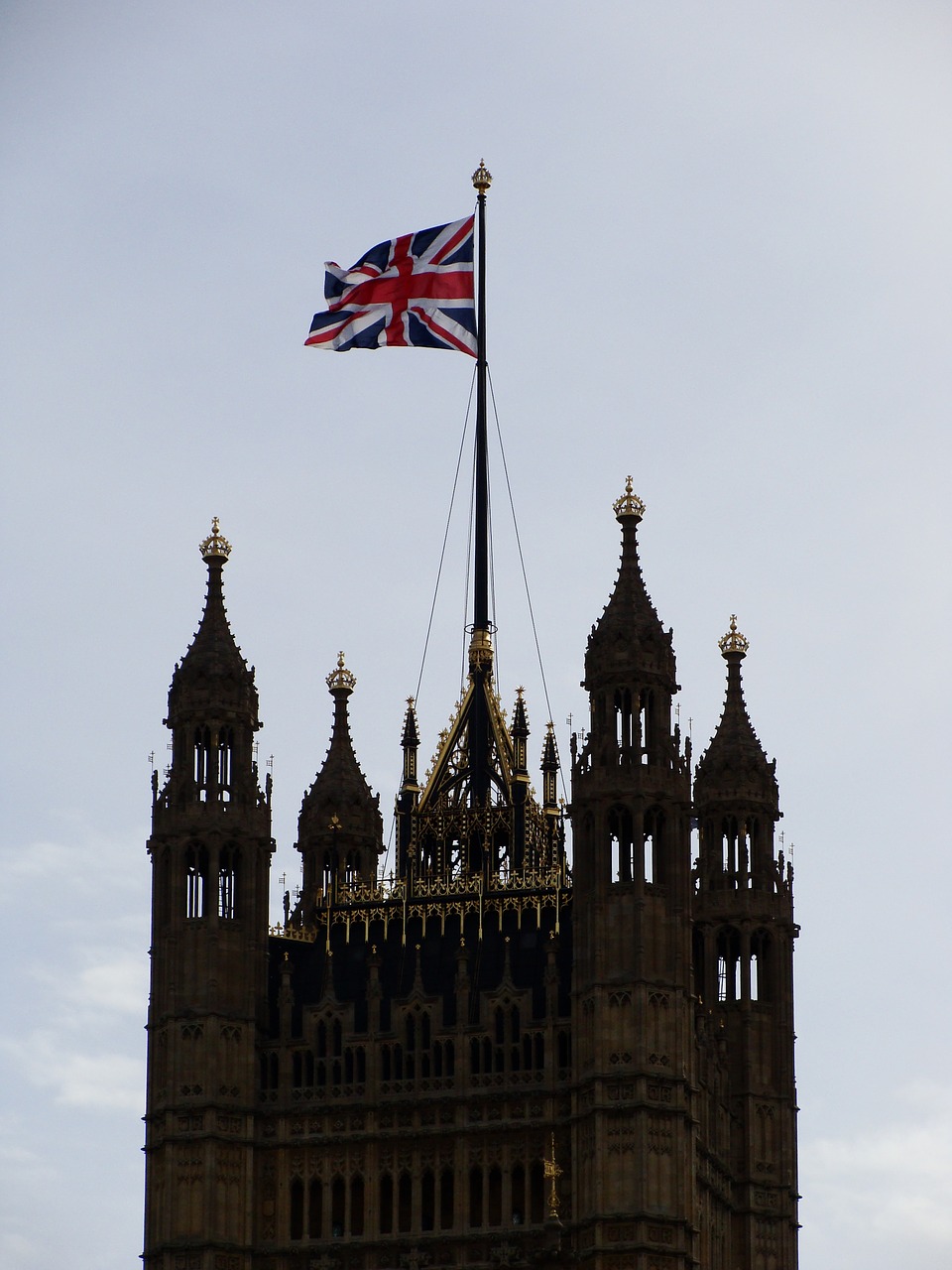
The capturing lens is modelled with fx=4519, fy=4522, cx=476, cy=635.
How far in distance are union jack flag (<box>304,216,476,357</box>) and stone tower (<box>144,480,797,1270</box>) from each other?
955cm

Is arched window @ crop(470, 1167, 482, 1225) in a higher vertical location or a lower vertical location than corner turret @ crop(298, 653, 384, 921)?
lower

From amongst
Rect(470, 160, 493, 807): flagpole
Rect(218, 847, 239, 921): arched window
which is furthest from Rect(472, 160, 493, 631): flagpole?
Rect(218, 847, 239, 921): arched window

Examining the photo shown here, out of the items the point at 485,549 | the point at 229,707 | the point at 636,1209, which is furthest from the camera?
the point at 485,549

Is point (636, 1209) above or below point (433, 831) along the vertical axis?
below

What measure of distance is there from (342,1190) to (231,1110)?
4.44m

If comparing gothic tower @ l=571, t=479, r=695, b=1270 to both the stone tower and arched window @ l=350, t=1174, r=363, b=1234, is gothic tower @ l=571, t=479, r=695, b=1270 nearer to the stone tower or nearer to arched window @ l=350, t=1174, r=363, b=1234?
the stone tower

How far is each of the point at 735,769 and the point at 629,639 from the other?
11.9m

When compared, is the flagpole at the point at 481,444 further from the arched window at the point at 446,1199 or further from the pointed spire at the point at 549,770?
the arched window at the point at 446,1199

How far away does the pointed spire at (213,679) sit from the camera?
151625 millimetres

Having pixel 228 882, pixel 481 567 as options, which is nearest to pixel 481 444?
pixel 481 567

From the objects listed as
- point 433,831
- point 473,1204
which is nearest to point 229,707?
point 433,831

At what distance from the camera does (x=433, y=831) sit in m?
154

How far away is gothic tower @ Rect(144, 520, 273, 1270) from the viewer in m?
145

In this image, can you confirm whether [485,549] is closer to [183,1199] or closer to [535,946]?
[535,946]
